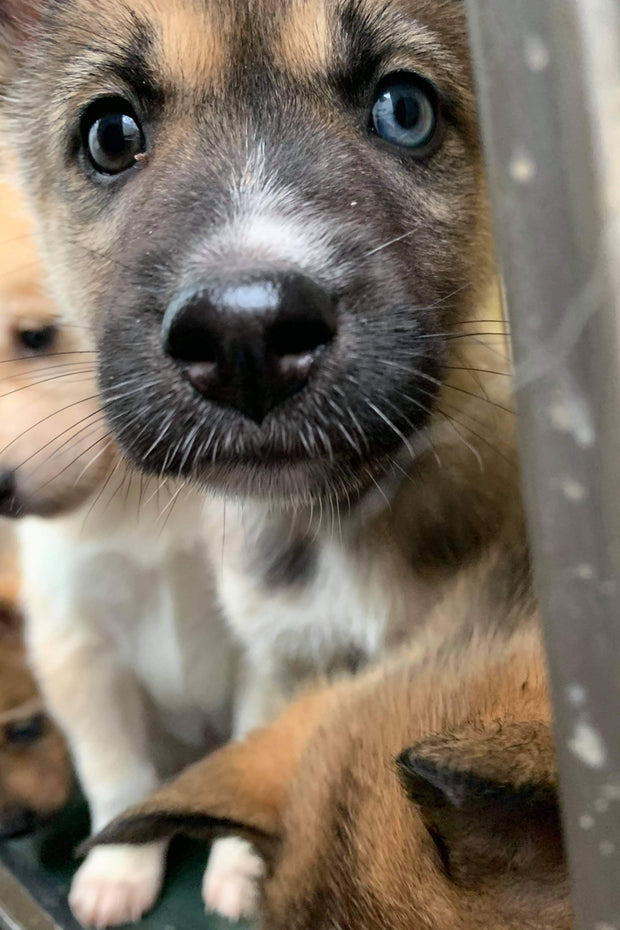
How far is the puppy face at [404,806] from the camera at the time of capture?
0.63 m

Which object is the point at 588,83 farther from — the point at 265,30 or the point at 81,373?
the point at 81,373

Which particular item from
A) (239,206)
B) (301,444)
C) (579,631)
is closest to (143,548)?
(301,444)

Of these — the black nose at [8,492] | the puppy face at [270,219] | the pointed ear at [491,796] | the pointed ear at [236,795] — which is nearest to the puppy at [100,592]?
the black nose at [8,492]

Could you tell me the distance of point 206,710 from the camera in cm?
187

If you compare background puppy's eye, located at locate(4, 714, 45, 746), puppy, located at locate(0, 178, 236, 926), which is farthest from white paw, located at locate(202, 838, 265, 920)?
background puppy's eye, located at locate(4, 714, 45, 746)

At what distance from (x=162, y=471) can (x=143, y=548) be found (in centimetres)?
66

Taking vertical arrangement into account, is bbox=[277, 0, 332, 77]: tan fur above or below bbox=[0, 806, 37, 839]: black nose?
above

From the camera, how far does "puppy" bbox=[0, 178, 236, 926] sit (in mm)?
1484

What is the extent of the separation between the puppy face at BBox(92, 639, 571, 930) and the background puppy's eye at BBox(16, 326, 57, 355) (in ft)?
2.73

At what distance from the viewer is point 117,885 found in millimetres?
1429

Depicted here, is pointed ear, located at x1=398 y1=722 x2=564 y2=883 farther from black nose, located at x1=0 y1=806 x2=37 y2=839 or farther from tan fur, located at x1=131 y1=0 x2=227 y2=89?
black nose, located at x1=0 y1=806 x2=37 y2=839

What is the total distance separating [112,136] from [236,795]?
95cm

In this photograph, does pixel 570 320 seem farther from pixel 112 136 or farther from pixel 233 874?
pixel 233 874

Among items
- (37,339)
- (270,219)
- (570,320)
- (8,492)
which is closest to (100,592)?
(8,492)
